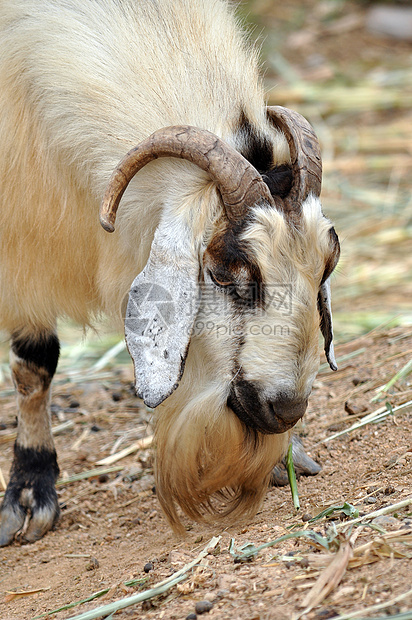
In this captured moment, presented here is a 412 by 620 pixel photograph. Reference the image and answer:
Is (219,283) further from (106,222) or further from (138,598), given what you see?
(138,598)

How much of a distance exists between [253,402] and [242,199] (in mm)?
802

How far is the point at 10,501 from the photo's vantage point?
4.36 m

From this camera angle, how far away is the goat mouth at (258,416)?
3154mm

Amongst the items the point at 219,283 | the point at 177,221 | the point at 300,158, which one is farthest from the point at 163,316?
the point at 300,158

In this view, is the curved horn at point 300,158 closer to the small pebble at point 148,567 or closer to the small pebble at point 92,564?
the small pebble at point 148,567

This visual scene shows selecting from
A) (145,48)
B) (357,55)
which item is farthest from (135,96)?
(357,55)

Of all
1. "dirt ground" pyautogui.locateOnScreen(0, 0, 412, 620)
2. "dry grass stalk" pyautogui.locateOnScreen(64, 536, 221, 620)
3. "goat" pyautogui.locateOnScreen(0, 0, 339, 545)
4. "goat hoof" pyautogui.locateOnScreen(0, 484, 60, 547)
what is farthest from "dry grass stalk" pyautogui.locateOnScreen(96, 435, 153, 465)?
"dry grass stalk" pyautogui.locateOnScreen(64, 536, 221, 620)

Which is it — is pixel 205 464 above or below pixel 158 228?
below

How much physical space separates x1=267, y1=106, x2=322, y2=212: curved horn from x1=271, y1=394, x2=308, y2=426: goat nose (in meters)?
0.76

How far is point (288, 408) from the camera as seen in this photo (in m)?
3.13

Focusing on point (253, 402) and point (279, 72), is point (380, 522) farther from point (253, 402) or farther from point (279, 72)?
point (279, 72)

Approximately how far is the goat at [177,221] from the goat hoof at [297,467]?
40cm

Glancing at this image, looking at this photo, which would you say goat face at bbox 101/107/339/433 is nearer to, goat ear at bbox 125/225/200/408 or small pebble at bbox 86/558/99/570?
goat ear at bbox 125/225/200/408

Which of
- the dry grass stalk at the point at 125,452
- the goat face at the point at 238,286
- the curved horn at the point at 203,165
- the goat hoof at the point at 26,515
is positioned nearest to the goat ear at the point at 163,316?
the goat face at the point at 238,286
